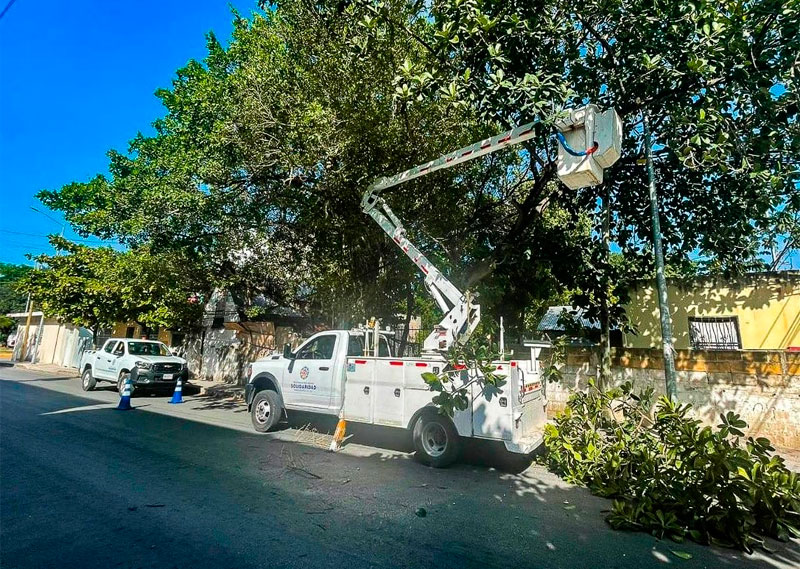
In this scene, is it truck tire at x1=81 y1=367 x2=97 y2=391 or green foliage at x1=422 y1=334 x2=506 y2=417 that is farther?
truck tire at x1=81 y1=367 x2=97 y2=391

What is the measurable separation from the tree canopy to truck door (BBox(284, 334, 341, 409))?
3223mm

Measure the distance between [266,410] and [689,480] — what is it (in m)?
7.30

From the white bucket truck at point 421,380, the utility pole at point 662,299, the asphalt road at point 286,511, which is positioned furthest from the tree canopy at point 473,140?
the asphalt road at point 286,511

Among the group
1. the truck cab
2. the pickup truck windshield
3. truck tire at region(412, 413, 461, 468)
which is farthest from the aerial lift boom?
the pickup truck windshield

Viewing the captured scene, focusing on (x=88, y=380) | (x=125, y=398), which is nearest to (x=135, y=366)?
(x=125, y=398)

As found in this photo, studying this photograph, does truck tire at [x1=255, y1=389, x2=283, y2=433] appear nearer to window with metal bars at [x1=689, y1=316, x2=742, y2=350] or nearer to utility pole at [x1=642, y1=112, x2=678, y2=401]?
utility pole at [x1=642, y1=112, x2=678, y2=401]

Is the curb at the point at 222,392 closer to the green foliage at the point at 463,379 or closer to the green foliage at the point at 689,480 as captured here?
the green foliage at the point at 463,379

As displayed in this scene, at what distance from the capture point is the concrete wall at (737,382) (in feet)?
25.0

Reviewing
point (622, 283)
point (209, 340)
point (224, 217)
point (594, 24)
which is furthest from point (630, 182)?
point (209, 340)

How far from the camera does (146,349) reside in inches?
574

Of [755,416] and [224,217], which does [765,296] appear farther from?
[224,217]

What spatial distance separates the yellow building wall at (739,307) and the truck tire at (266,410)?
9.15 meters

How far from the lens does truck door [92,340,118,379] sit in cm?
1409

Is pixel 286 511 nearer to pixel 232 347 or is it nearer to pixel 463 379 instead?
pixel 463 379
